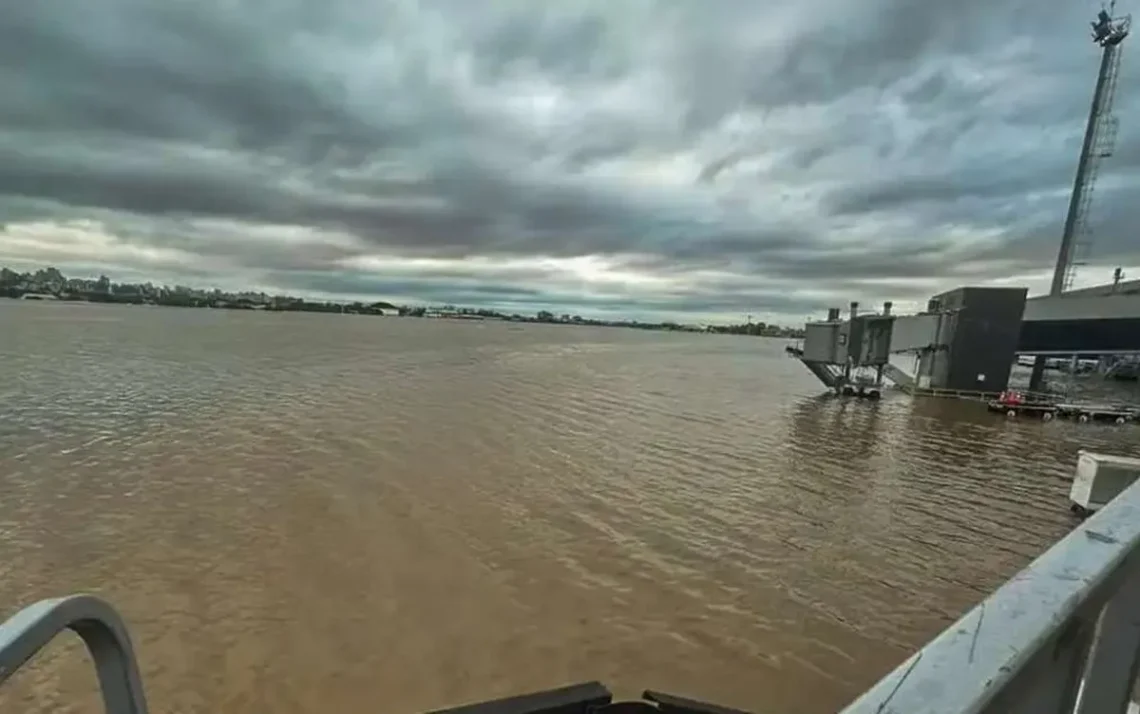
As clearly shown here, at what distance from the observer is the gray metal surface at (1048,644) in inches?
34.1

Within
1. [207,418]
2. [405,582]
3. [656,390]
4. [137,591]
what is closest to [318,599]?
[405,582]

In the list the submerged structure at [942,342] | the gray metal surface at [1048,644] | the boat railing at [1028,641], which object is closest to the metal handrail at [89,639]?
the boat railing at [1028,641]

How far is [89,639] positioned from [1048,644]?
6.40 ft

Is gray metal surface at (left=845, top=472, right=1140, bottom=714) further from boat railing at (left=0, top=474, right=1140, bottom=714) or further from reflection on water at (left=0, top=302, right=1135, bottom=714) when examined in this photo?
reflection on water at (left=0, top=302, right=1135, bottom=714)

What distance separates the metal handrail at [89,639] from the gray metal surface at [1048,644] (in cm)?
135

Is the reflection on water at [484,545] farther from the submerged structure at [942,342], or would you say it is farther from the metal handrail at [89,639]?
the submerged structure at [942,342]

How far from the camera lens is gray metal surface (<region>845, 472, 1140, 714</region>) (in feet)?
2.84

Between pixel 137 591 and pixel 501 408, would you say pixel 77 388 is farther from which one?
pixel 137 591

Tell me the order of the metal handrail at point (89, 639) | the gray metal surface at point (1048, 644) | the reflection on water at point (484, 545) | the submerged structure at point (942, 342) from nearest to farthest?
1. the gray metal surface at point (1048, 644)
2. the metal handrail at point (89, 639)
3. the reflection on water at point (484, 545)
4. the submerged structure at point (942, 342)

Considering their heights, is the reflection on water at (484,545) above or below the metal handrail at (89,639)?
below

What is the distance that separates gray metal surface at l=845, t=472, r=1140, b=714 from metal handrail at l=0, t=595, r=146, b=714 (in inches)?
53.0

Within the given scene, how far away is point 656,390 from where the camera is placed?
3325 cm

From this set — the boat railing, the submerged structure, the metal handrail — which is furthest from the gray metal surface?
the submerged structure

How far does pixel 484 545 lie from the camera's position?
9.70 meters
